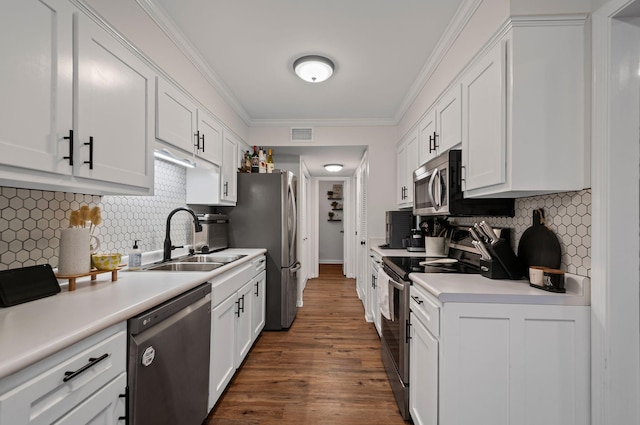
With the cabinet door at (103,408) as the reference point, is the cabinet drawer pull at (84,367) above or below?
above

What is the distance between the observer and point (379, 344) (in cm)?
294

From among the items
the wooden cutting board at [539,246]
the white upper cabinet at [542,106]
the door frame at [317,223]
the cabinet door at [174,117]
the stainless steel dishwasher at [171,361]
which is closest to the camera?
the stainless steel dishwasher at [171,361]

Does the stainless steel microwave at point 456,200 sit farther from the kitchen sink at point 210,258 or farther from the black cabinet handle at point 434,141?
the kitchen sink at point 210,258

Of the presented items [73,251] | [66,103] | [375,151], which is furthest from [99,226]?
[375,151]

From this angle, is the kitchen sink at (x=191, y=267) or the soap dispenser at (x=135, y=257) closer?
the soap dispenser at (x=135, y=257)

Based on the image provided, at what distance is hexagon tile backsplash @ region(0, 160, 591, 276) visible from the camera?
4.15 feet

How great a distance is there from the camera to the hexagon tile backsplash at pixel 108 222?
1264 millimetres

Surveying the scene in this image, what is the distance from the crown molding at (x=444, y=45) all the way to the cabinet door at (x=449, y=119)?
0.32 metres

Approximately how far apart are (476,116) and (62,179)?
1992 mm

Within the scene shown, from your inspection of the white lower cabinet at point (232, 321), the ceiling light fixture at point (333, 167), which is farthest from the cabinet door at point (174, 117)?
the ceiling light fixture at point (333, 167)

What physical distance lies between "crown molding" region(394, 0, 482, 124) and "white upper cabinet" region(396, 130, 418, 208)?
→ 385 millimetres

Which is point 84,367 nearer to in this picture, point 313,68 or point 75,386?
point 75,386

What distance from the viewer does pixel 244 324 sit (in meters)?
2.51

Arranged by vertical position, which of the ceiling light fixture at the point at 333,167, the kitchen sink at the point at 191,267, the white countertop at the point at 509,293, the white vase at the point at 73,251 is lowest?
the kitchen sink at the point at 191,267
